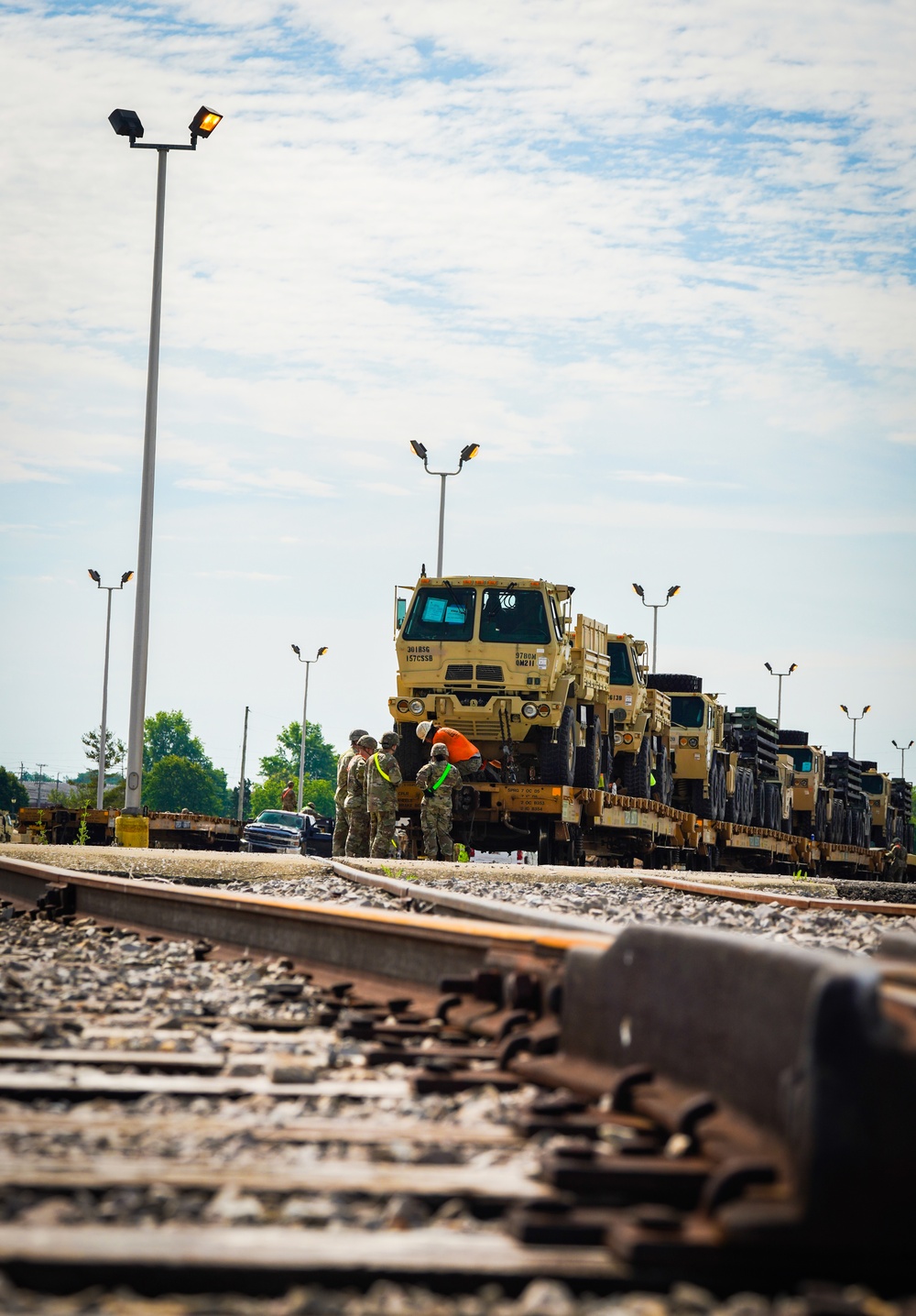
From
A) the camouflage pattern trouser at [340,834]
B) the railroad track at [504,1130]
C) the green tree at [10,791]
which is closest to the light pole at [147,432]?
the camouflage pattern trouser at [340,834]

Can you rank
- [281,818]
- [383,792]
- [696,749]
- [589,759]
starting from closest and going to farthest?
[383,792], [589,759], [696,749], [281,818]

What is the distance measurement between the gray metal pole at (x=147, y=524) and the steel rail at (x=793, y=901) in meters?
9.84

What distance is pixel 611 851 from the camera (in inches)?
884

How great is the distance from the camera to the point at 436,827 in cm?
1803

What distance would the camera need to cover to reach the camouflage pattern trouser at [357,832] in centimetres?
1786

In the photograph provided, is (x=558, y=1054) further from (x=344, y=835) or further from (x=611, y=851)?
(x=611, y=851)

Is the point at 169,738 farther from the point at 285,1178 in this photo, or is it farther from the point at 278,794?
the point at 285,1178

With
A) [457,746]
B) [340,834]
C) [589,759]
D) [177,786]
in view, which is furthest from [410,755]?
[177,786]

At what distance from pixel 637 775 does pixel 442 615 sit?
514 cm

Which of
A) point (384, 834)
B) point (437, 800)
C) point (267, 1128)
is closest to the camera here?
point (267, 1128)

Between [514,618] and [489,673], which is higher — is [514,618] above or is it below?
above

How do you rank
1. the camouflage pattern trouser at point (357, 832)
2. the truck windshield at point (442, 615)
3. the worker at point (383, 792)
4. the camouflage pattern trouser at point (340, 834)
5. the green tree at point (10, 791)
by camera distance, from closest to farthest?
the worker at point (383, 792), the camouflage pattern trouser at point (357, 832), the camouflage pattern trouser at point (340, 834), the truck windshield at point (442, 615), the green tree at point (10, 791)

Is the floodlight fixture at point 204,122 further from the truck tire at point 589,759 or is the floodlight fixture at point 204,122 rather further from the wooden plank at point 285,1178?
the wooden plank at point 285,1178

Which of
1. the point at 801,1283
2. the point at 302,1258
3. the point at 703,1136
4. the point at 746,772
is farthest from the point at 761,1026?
the point at 746,772
